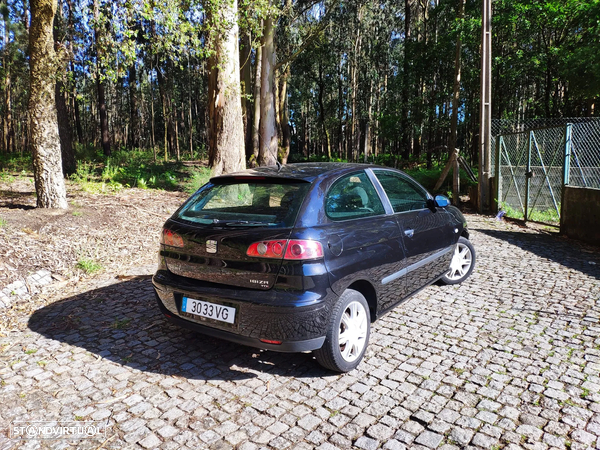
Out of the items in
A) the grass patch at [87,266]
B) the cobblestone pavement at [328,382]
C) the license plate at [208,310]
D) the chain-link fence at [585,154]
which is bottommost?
the cobblestone pavement at [328,382]

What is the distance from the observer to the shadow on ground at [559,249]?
6.26m

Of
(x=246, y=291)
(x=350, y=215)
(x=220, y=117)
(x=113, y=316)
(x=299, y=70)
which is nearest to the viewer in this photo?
(x=246, y=291)

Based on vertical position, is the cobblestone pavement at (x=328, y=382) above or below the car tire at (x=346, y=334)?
below

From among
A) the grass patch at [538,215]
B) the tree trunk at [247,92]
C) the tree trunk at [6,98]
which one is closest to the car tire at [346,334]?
the grass patch at [538,215]

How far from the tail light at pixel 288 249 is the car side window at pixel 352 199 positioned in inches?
15.5

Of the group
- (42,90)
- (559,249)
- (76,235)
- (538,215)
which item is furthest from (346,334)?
(538,215)

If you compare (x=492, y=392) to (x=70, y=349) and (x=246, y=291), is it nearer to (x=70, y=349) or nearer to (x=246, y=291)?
(x=246, y=291)

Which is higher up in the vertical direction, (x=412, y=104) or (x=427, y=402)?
(x=412, y=104)

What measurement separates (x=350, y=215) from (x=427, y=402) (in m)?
1.50

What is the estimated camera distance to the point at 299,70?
44.2m

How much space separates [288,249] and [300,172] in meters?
0.93

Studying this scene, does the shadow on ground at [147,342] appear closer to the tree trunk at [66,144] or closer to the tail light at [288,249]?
the tail light at [288,249]

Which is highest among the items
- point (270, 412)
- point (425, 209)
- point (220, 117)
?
point (220, 117)

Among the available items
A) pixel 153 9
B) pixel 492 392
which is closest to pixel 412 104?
pixel 153 9
